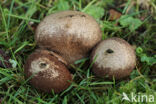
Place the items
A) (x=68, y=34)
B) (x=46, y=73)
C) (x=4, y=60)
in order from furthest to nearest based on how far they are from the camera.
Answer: (x=4, y=60), (x=68, y=34), (x=46, y=73)

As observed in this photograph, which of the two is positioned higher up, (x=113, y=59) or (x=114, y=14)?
(x=114, y=14)

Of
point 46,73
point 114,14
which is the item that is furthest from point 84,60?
point 114,14

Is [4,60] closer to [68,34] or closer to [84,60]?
[68,34]

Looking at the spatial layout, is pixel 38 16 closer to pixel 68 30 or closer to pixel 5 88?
pixel 68 30

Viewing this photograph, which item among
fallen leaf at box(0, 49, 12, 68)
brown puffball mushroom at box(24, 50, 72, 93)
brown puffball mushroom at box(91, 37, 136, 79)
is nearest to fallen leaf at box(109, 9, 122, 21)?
brown puffball mushroom at box(91, 37, 136, 79)

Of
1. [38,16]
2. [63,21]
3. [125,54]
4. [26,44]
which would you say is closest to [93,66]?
[125,54]

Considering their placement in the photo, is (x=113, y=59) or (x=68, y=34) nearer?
(x=113, y=59)

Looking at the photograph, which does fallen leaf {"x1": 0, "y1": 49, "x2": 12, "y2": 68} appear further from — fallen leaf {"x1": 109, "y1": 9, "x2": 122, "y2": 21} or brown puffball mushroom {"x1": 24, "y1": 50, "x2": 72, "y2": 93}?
fallen leaf {"x1": 109, "y1": 9, "x2": 122, "y2": 21}

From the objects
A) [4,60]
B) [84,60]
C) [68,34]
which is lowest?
[84,60]
